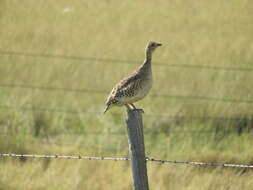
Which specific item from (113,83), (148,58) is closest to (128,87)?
(148,58)

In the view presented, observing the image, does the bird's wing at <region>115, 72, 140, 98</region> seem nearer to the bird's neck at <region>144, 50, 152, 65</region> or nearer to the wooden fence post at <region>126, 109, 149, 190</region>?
the bird's neck at <region>144, 50, 152, 65</region>

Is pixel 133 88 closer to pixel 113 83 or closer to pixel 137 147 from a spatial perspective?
pixel 137 147

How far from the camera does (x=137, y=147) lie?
5.48 meters

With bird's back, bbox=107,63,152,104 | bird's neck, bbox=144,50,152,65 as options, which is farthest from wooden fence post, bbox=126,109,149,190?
bird's neck, bbox=144,50,152,65

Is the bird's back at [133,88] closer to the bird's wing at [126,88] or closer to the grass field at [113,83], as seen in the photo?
the bird's wing at [126,88]

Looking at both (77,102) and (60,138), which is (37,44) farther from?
(60,138)

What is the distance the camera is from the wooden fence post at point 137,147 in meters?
5.44

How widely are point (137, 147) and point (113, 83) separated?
22.8 ft

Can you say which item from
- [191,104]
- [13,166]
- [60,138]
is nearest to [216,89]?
[191,104]

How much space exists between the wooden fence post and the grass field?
2.00 m

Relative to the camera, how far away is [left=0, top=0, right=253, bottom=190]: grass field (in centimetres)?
818

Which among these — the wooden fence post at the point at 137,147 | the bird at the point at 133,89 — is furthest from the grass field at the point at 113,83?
the wooden fence post at the point at 137,147

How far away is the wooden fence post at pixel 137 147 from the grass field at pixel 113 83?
2.00m

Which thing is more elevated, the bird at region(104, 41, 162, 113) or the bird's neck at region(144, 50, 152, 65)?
the bird's neck at region(144, 50, 152, 65)
